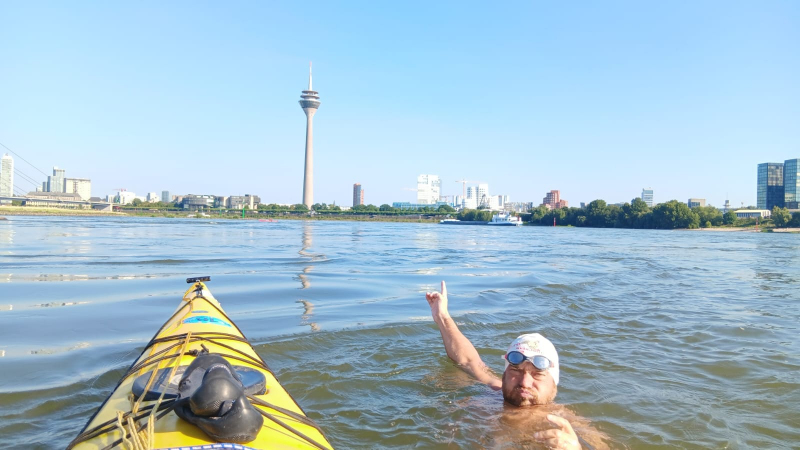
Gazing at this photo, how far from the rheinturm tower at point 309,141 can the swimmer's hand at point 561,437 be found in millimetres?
176902

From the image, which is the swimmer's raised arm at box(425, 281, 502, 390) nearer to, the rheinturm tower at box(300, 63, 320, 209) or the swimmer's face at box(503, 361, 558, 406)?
the swimmer's face at box(503, 361, 558, 406)

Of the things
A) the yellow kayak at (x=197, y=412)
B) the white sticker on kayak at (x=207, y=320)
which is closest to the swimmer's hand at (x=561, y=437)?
the yellow kayak at (x=197, y=412)

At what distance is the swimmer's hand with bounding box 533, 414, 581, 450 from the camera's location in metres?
2.83

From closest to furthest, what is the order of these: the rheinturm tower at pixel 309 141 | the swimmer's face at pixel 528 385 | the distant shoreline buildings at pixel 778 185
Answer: the swimmer's face at pixel 528 385, the distant shoreline buildings at pixel 778 185, the rheinturm tower at pixel 309 141

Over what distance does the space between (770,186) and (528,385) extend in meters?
175

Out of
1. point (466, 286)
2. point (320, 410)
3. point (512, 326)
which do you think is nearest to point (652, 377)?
point (512, 326)

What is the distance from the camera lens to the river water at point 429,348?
399 centimetres

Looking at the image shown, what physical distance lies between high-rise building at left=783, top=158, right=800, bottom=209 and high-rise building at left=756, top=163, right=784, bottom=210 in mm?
3555

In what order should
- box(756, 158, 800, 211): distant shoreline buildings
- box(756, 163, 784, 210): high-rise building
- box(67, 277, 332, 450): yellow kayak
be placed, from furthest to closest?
box(756, 163, 784, 210): high-rise building < box(756, 158, 800, 211): distant shoreline buildings < box(67, 277, 332, 450): yellow kayak

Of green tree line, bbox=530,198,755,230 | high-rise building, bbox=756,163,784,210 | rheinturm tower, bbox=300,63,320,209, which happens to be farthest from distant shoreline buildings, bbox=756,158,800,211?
rheinturm tower, bbox=300,63,320,209

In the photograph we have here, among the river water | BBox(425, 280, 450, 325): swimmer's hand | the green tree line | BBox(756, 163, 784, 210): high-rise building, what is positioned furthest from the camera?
BBox(756, 163, 784, 210): high-rise building

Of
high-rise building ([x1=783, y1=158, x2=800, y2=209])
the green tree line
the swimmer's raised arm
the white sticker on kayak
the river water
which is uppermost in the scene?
high-rise building ([x1=783, y1=158, x2=800, y2=209])

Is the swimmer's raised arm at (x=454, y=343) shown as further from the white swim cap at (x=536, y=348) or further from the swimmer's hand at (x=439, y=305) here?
the white swim cap at (x=536, y=348)

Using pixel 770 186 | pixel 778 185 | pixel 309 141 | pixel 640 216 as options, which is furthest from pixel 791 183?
pixel 309 141
